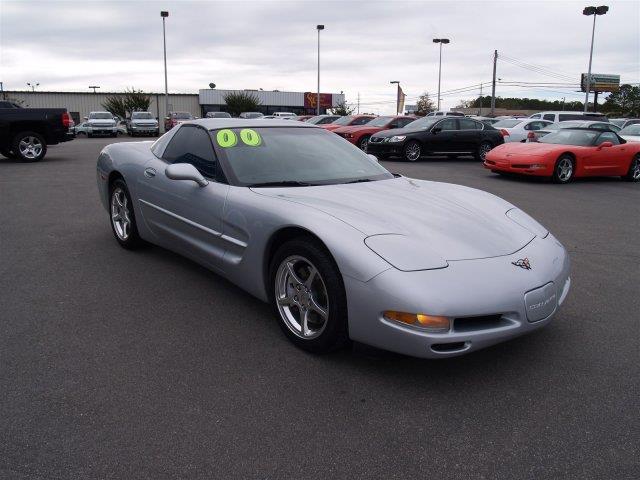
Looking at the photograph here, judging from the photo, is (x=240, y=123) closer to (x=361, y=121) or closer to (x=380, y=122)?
(x=380, y=122)

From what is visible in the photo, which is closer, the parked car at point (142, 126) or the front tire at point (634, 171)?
the front tire at point (634, 171)

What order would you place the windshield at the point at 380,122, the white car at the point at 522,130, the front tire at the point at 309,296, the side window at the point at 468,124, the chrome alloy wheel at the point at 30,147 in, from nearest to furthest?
the front tire at the point at 309,296
the chrome alloy wheel at the point at 30,147
the side window at the point at 468,124
the white car at the point at 522,130
the windshield at the point at 380,122

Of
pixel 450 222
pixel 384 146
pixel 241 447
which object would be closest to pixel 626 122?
pixel 384 146

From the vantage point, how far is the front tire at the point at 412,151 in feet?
53.8

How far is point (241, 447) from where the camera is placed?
233cm

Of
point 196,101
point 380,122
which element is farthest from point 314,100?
point 380,122

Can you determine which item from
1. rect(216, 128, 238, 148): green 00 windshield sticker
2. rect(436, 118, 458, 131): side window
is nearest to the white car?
rect(436, 118, 458, 131): side window

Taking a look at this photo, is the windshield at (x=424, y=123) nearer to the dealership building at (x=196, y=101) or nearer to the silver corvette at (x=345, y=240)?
the silver corvette at (x=345, y=240)

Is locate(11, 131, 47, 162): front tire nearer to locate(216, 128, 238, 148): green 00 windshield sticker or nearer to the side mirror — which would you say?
locate(216, 128, 238, 148): green 00 windshield sticker

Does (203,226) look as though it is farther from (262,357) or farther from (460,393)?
(460,393)

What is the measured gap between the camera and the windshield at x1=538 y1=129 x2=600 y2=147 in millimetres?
12070

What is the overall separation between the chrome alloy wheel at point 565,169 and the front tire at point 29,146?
1253 centimetres

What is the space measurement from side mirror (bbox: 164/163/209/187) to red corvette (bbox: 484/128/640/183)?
9.11 meters

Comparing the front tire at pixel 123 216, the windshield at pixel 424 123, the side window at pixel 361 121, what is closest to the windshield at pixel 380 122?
the side window at pixel 361 121
